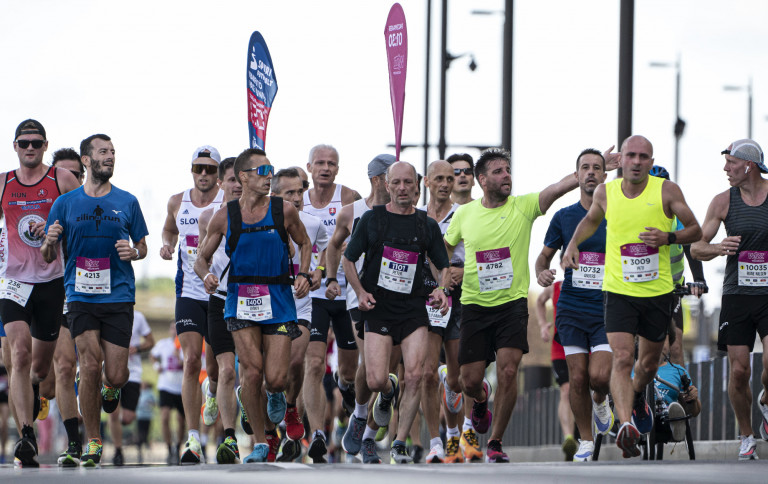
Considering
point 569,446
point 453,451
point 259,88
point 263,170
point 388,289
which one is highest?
point 259,88

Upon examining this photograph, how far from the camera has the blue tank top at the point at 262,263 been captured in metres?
10.9

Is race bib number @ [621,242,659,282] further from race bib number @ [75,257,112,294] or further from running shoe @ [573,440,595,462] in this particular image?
race bib number @ [75,257,112,294]

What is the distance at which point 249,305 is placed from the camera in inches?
428

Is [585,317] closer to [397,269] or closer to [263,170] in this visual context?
[397,269]

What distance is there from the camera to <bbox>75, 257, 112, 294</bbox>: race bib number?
11516 millimetres

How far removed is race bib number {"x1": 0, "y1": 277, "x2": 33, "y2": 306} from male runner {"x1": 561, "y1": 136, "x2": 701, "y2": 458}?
472cm

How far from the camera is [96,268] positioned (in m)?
11.6

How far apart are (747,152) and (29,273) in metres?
5.93

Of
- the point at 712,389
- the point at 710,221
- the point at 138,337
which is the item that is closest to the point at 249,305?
the point at 710,221

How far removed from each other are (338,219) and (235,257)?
1.89m

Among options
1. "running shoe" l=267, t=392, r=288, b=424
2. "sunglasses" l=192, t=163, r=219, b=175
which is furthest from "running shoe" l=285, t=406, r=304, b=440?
"sunglasses" l=192, t=163, r=219, b=175

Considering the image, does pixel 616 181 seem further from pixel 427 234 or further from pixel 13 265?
pixel 13 265

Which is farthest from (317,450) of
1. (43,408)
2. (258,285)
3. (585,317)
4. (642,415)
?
(43,408)

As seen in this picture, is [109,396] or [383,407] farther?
[109,396]
